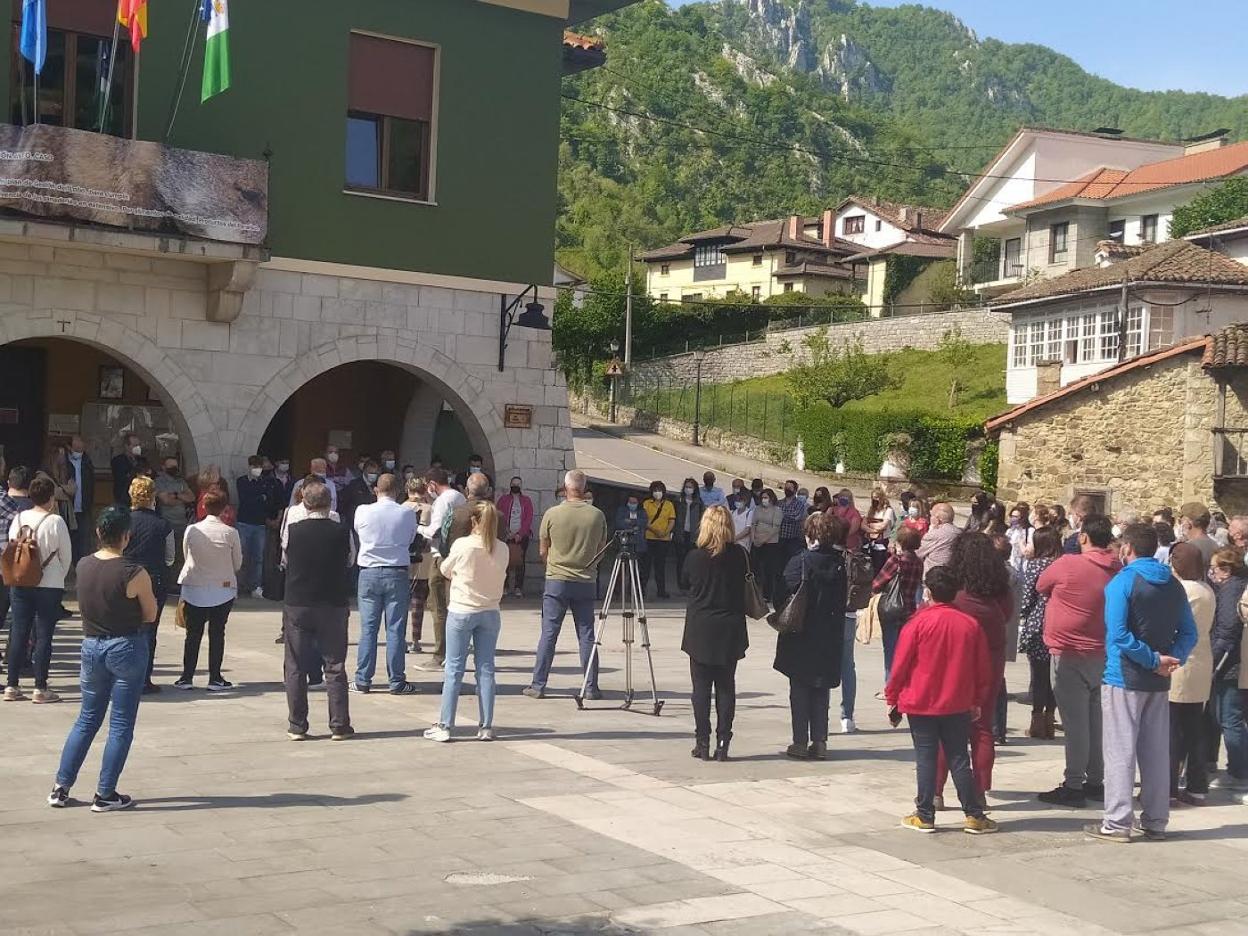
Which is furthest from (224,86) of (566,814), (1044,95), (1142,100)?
(1044,95)

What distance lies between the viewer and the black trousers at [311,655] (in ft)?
35.7

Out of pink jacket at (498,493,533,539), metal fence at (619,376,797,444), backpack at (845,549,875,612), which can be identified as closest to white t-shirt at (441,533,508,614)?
backpack at (845,549,875,612)

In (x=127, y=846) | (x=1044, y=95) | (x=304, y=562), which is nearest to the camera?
(x=127, y=846)

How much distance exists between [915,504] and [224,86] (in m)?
10.5

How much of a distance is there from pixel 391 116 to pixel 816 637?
1294cm

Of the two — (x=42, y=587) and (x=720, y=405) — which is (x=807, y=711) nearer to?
(x=42, y=587)

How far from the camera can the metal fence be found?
52.4m

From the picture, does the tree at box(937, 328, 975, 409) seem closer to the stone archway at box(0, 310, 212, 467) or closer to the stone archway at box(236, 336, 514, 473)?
the stone archway at box(236, 336, 514, 473)

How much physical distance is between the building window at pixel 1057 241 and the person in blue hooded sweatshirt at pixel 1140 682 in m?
56.6

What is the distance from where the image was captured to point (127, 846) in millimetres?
8055

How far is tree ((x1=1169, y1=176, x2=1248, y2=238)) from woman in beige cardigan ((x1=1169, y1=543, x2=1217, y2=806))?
155ft

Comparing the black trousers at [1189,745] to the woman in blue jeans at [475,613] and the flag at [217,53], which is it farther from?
the flag at [217,53]

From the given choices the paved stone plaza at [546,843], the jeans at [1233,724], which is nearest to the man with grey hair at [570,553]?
the paved stone plaza at [546,843]

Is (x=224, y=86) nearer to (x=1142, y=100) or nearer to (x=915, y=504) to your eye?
(x=915, y=504)
